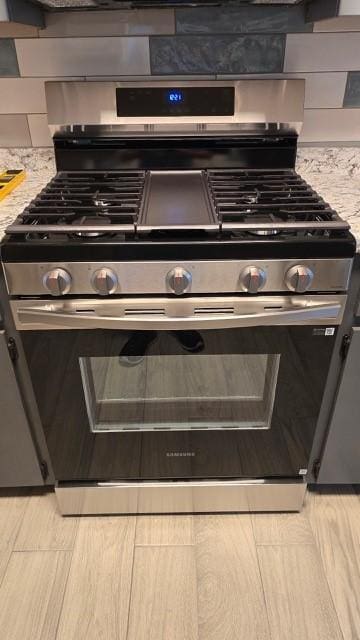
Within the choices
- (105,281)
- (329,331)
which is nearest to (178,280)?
(105,281)

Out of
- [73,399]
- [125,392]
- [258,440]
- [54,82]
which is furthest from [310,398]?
[54,82]

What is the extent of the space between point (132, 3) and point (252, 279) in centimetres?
81


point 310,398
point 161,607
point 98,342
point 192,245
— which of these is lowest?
point 161,607

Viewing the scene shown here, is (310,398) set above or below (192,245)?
below

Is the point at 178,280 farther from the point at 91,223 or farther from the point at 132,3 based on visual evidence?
the point at 132,3

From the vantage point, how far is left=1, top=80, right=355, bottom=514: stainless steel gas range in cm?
94

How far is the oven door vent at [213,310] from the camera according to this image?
3.24 ft

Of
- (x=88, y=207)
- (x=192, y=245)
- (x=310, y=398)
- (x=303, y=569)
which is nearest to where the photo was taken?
(x=192, y=245)

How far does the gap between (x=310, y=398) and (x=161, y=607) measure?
65 cm

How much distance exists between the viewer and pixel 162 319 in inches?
39.0

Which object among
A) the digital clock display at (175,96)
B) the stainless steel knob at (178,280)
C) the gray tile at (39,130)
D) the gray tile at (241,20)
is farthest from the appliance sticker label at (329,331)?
the gray tile at (39,130)

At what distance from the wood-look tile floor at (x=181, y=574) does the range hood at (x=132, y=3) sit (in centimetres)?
139

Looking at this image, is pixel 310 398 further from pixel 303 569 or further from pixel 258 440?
pixel 303 569

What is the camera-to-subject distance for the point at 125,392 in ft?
3.78
